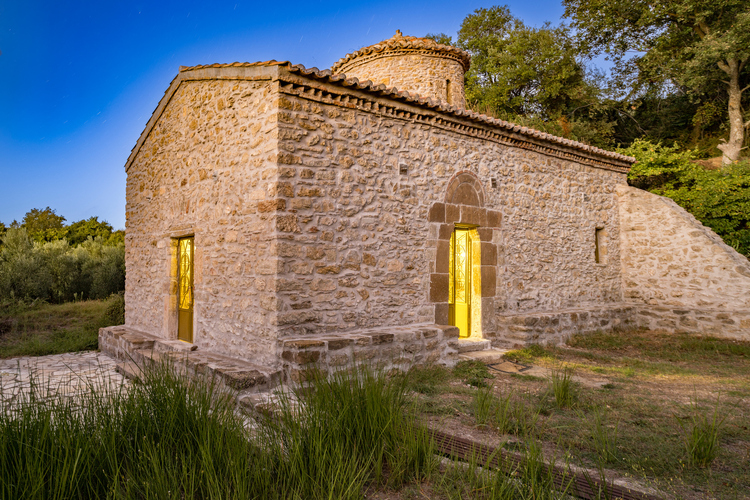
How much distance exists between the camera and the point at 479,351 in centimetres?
746

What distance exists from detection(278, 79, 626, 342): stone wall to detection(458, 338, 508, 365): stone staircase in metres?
0.39

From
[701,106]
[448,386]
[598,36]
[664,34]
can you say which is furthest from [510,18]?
[448,386]

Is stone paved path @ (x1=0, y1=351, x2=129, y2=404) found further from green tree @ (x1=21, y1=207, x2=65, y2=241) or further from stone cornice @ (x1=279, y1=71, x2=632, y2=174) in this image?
green tree @ (x1=21, y1=207, x2=65, y2=241)

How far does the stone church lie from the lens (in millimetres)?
5555

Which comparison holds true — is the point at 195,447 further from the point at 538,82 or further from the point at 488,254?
the point at 538,82

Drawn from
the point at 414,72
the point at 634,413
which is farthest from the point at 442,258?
the point at 414,72

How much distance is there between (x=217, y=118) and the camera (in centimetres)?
645

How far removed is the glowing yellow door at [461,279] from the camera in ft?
25.9

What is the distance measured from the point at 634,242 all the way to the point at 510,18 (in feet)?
54.4

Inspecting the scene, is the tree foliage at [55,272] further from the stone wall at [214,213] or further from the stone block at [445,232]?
the stone block at [445,232]

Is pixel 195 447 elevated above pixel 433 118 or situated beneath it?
situated beneath

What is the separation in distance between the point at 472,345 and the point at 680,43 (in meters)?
16.9

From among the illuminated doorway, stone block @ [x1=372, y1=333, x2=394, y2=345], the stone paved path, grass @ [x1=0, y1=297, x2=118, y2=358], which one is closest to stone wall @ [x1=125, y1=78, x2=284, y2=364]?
the stone paved path

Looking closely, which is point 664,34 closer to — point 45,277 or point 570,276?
point 570,276
